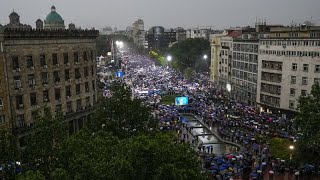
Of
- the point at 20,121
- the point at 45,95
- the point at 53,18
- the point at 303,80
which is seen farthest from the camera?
the point at 53,18

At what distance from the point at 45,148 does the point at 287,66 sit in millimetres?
54774

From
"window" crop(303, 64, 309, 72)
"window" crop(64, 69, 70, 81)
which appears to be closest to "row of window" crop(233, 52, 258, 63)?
"window" crop(303, 64, 309, 72)

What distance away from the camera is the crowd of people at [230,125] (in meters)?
39.8

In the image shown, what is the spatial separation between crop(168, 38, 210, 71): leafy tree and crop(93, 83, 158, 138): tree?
102 m

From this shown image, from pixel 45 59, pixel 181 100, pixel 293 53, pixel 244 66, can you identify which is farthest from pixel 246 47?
pixel 45 59

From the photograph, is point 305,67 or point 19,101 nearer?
point 19,101

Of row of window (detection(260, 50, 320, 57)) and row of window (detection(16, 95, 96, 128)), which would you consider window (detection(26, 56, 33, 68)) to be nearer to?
row of window (detection(16, 95, 96, 128))

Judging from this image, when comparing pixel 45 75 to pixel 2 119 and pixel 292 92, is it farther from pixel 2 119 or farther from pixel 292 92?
pixel 292 92

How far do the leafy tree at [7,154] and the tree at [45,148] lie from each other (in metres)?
1.42

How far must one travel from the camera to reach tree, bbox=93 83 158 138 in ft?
132

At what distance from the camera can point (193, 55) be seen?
141875 millimetres

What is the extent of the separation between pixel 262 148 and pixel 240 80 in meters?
44.2

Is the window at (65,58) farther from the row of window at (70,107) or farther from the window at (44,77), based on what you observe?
the row of window at (70,107)

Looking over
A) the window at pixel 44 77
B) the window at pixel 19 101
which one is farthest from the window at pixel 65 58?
the window at pixel 19 101
